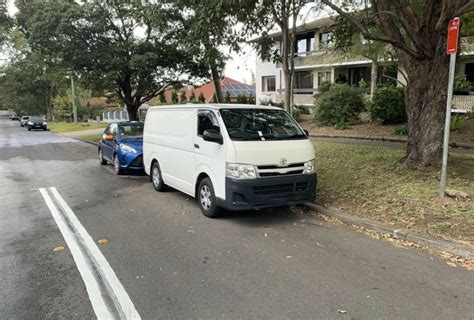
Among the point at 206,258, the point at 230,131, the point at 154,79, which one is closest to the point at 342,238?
the point at 206,258

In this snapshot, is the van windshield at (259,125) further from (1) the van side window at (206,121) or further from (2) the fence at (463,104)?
(2) the fence at (463,104)

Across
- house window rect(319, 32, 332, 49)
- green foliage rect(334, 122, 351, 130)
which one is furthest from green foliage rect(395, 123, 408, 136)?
house window rect(319, 32, 332, 49)

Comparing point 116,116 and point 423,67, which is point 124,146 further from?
point 116,116

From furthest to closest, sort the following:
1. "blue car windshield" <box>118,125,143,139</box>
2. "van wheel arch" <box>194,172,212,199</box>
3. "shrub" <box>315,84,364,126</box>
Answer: "shrub" <box>315,84,364,126</box> → "blue car windshield" <box>118,125,143,139</box> → "van wheel arch" <box>194,172,212,199</box>

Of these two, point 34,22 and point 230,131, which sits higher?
point 34,22

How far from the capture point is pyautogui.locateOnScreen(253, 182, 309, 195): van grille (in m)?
5.87

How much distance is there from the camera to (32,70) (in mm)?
51062

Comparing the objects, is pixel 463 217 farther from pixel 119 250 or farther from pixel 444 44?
pixel 119 250

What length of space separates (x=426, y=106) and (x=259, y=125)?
342 centimetres

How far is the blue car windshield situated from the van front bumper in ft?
20.4

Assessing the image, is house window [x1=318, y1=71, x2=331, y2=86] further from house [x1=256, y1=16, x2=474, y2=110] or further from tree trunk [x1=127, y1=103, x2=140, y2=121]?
tree trunk [x1=127, y1=103, x2=140, y2=121]

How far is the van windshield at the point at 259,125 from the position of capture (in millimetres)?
6246

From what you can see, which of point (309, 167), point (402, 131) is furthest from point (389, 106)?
point (309, 167)

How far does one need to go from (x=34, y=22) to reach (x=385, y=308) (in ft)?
61.1
